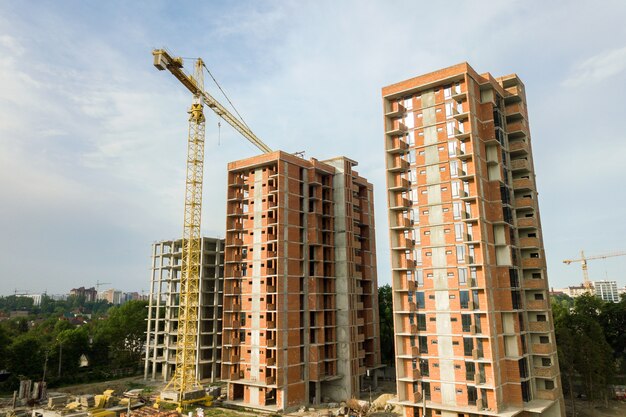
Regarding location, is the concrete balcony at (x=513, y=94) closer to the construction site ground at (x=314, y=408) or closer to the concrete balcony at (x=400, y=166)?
the concrete balcony at (x=400, y=166)

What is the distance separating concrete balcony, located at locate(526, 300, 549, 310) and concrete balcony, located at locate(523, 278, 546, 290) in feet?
5.93

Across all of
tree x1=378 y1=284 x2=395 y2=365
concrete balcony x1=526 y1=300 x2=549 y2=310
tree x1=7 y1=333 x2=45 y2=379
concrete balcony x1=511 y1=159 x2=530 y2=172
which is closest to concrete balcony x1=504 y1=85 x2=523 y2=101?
concrete balcony x1=511 y1=159 x2=530 y2=172

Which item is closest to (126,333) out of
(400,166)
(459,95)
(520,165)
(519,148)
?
(400,166)

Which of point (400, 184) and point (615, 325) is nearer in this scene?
point (400, 184)

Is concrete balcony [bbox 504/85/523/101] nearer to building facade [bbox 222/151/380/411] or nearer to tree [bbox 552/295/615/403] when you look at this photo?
building facade [bbox 222/151/380/411]

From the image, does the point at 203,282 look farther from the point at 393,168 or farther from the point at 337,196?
the point at 393,168

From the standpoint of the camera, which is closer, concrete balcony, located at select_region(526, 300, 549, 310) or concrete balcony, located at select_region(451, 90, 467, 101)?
concrete balcony, located at select_region(451, 90, 467, 101)

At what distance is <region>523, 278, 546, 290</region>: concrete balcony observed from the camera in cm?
5480

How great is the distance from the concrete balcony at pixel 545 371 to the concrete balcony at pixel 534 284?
9.96 metres

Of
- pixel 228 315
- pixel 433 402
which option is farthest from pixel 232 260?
pixel 433 402

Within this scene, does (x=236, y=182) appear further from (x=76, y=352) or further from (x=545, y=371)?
(x=545, y=371)

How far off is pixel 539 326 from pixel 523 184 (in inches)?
755

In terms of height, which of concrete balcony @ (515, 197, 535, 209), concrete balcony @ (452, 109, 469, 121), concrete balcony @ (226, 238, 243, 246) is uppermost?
concrete balcony @ (452, 109, 469, 121)

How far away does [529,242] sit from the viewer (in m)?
56.4
